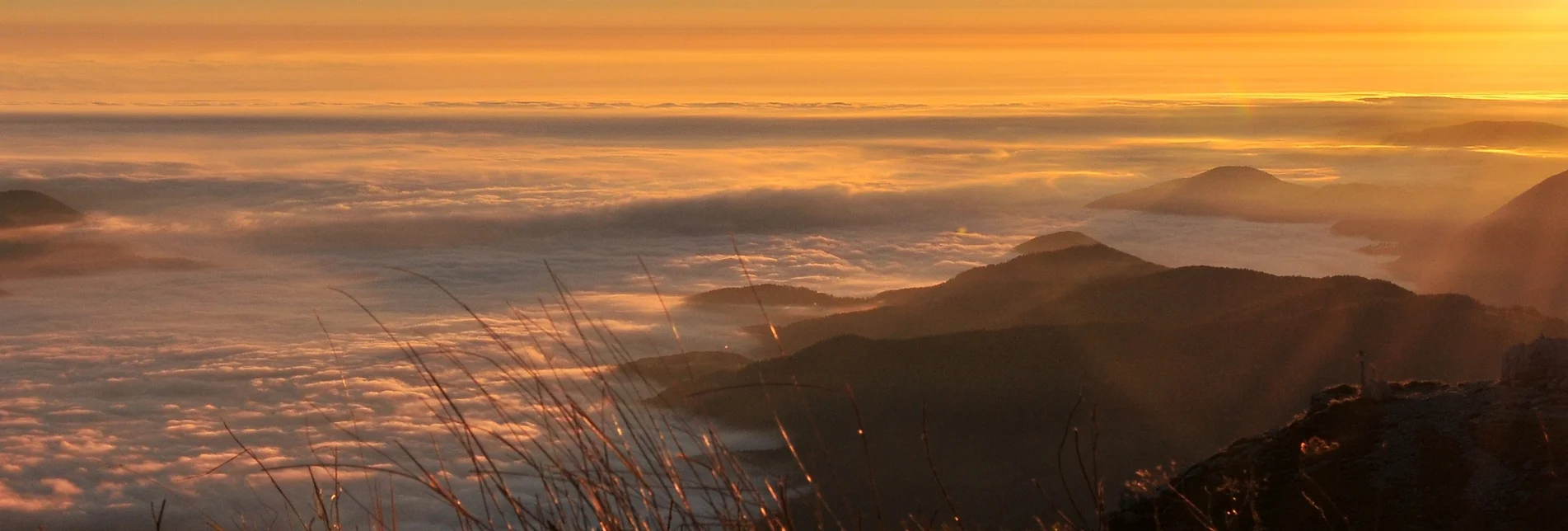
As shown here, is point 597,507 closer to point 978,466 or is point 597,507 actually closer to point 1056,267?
point 978,466

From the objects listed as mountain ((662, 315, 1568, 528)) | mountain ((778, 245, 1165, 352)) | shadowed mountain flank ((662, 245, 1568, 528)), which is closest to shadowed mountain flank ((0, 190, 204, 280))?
mountain ((778, 245, 1165, 352))

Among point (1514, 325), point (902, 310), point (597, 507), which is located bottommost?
point (902, 310)

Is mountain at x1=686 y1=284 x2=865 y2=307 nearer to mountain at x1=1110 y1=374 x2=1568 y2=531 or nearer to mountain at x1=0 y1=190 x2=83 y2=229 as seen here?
mountain at x1=1110 y1=374 x2=1568 y2=531

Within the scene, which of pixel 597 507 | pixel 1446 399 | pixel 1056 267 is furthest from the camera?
pixel 1056 267

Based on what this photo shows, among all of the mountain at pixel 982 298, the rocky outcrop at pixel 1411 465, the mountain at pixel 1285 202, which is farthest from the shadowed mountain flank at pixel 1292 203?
the rocky outcrop at pixel 1411 465

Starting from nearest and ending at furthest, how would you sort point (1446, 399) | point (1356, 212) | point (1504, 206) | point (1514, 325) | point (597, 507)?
point (597, 507) → point (1446, 399) → point (1514, 325) → point (1504, 206) → point (1356, 212)

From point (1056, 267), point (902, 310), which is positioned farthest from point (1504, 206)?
point (902, 310)
